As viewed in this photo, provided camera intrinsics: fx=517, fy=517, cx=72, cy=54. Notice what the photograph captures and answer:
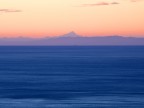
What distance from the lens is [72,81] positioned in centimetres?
10381

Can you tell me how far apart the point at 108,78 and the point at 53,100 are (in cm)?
3776

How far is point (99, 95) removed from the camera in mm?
81375

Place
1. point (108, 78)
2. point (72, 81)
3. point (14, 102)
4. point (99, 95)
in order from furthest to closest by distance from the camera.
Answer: point (108, 78) < point (72, 81) < point (99, 95) < point (14, 102)

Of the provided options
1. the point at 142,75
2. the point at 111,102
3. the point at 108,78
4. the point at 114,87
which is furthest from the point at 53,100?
the point at 142,75

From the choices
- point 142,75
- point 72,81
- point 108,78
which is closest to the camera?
point 72,81

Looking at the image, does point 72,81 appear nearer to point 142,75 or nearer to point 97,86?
point 97,86

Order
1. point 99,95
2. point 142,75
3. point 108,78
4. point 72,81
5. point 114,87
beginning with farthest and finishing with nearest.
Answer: point 142,75
point 108,78
point 72,81
point 114,87
point 99,95

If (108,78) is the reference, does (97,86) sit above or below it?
below

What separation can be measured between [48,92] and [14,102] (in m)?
15.1

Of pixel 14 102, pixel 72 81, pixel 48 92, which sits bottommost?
pixel 14 102

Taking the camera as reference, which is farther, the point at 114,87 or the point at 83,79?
the point at 83,79

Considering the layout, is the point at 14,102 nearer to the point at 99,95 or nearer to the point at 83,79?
the point at 99,95

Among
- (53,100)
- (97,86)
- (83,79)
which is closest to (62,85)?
(97,86)

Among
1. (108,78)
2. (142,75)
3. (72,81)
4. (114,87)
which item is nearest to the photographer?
(114,87)
